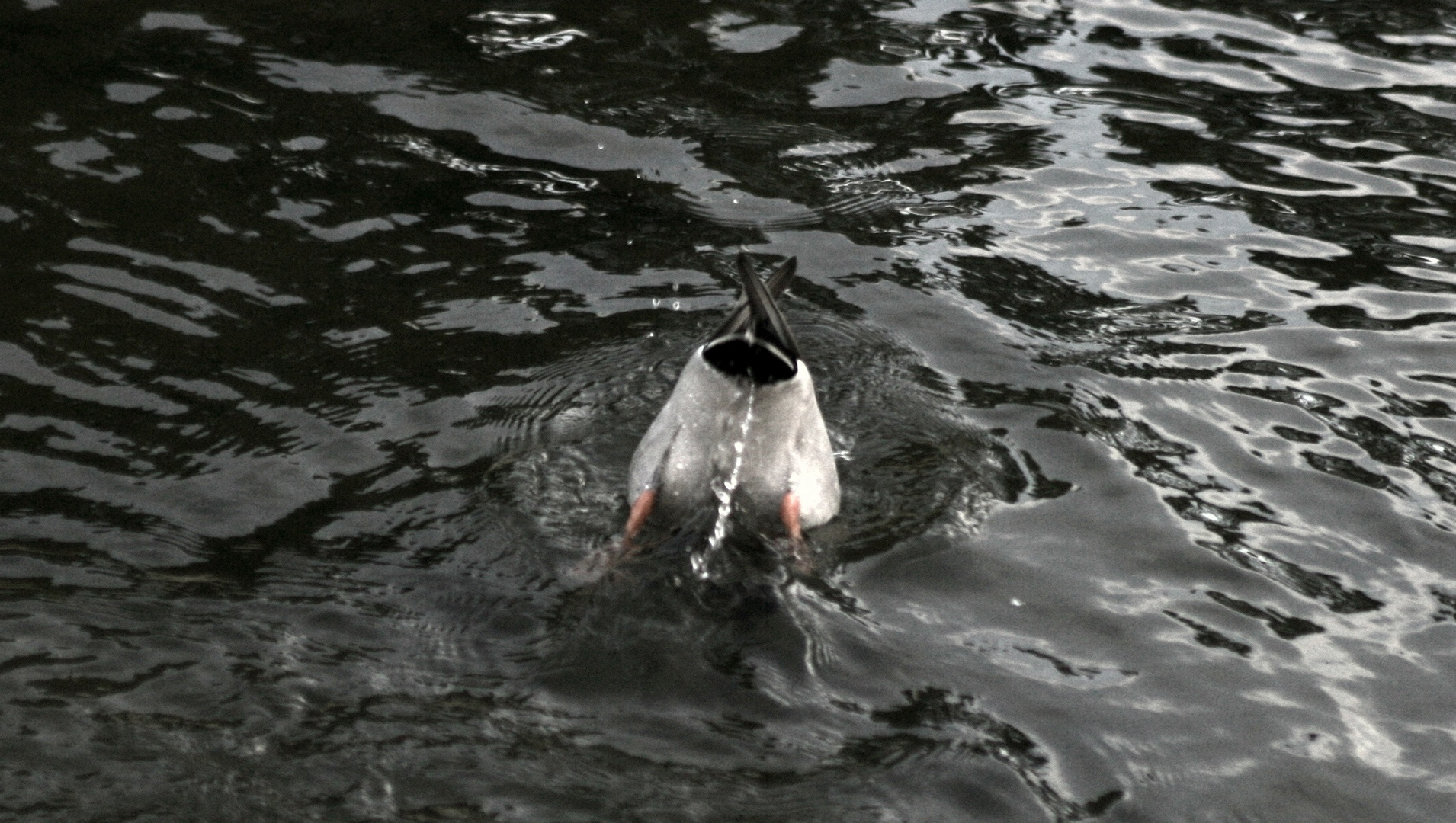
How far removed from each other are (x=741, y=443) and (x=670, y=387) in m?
1.14

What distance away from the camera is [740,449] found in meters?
6.38

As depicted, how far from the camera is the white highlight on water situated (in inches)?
245

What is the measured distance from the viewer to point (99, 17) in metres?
9.91

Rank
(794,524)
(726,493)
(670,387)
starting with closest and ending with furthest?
(794,524) < (726,493) < (670,387)

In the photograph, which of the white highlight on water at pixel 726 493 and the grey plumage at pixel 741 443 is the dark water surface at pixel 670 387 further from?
the grey plumage at pixel 741 443

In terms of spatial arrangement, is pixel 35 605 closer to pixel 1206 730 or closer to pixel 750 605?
pixel 750 605

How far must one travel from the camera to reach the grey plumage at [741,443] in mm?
6297

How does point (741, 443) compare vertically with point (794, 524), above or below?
above

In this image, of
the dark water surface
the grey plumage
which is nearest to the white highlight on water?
the grey plumage

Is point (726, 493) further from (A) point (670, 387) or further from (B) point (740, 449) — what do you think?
(A) point (670, 387)

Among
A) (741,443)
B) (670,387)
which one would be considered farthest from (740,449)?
(670,387)

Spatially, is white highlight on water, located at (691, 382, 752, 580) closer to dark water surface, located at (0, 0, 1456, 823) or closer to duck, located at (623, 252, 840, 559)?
duck, located at (623, 252, 840, 559)

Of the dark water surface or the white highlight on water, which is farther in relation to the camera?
the white highlight on water

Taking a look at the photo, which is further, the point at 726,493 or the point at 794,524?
the point at 726,493
